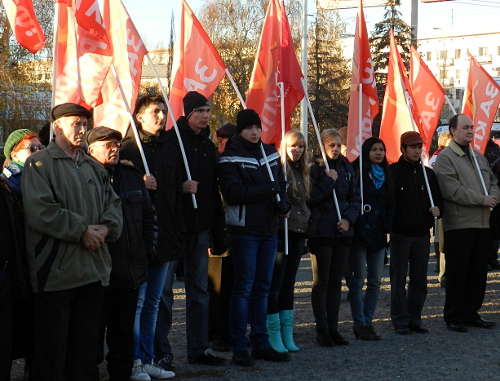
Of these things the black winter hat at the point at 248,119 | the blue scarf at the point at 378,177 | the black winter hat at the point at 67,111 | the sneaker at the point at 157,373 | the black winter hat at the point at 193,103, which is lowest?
the sneaker at the point at 157,373

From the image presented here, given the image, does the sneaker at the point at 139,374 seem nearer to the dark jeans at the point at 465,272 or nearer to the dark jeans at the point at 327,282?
the dark jeans at the point at 327,282

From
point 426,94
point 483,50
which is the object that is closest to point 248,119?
point 426,94

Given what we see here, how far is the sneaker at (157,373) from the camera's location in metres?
6.18

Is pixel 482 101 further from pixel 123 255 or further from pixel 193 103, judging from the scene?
pixel 123 255

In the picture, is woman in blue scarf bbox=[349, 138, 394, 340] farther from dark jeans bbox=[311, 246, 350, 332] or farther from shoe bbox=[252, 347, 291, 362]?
shoe bbox=[252, 347, 291, 362]

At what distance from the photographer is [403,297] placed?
8.12 meters

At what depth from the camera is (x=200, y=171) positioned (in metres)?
6.73

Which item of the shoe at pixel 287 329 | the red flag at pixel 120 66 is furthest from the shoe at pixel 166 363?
the red flag at pixel 120 66

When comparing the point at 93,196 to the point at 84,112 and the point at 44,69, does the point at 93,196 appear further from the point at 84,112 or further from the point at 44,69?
the point at 44,69

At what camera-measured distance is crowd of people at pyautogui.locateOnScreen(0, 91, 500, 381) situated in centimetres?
504

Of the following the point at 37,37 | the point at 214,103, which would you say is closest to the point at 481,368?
the point at 37,37

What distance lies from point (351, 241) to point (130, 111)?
2.42 meters

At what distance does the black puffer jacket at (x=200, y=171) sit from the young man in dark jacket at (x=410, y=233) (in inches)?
86.0

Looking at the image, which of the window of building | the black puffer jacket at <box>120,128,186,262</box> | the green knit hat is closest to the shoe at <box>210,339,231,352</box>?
the black puffer jacket at <box>120,128,186,262</box>
